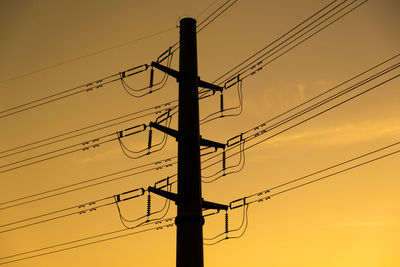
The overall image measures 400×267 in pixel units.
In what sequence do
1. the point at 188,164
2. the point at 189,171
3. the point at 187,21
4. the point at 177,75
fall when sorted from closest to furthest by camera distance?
the point at 189,171
the point at 188,164
the point at 177,75
the point at 187,21

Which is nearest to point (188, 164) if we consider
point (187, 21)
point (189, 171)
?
point (189, 171)

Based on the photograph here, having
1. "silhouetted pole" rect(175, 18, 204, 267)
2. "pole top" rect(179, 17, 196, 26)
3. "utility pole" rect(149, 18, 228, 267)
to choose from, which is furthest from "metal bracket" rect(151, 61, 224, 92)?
"pole top" rect(179, 17, 196, 26)

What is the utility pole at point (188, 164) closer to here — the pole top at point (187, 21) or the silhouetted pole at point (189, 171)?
the silhouetted pole at point (189, 171)

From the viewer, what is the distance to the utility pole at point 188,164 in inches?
590

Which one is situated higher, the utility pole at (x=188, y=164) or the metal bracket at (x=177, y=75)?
the metal bracket at (x=177, y=75)

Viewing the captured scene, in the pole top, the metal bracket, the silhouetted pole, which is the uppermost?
the pole top

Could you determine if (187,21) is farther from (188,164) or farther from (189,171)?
(189,171)

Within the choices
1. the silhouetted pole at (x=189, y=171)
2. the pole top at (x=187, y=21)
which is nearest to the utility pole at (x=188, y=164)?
the silhouetted pole at (x=189, y=171)

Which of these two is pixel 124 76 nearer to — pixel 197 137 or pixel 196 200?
Result: pixel 197 137

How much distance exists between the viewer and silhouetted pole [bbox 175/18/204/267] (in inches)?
587

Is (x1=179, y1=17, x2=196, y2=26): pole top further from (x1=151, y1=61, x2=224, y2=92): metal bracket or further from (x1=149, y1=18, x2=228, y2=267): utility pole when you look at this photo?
(x1=151, y1=61, x2=224, y2=92): metal bracket

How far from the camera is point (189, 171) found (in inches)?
627

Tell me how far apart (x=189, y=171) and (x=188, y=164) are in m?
0.26

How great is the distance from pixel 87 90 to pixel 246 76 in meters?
7.80
